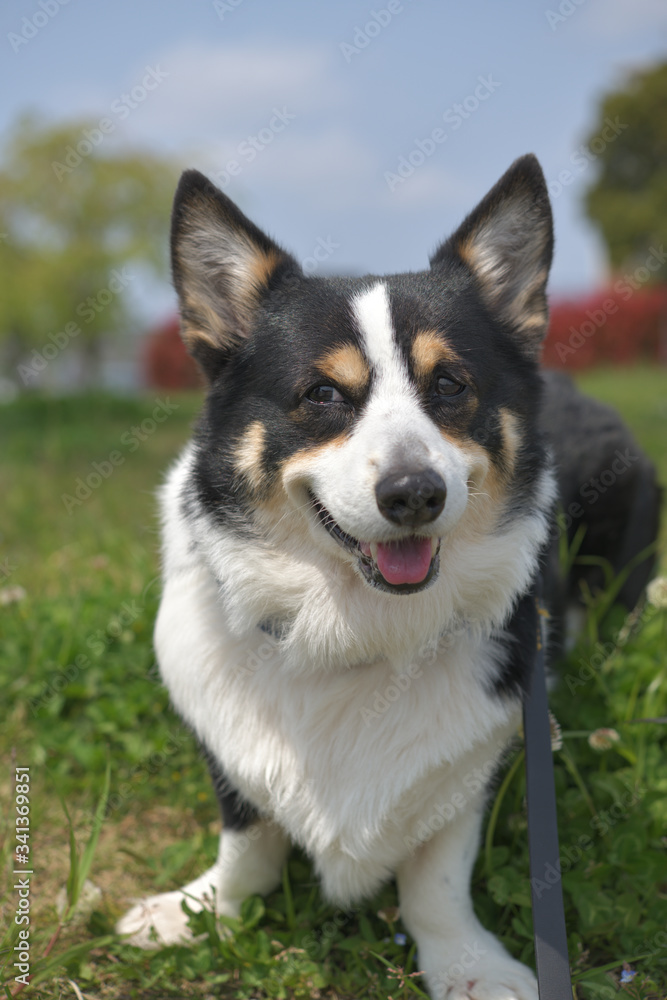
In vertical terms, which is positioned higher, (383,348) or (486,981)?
(383,348)

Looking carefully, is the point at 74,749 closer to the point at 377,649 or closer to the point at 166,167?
the point at 377,649

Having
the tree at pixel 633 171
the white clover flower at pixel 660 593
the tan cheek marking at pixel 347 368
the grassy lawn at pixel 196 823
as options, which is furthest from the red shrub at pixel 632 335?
the tan cheek marking at pixel 347 368

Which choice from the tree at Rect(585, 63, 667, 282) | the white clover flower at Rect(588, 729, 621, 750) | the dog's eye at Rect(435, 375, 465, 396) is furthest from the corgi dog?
the tree at Rect(585, 63, 667, 282)

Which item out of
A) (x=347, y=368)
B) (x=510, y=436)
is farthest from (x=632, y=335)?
(x=347, y=368)

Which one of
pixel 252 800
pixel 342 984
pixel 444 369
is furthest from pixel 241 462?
pixel 342 984

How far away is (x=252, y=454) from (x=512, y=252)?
1.02m

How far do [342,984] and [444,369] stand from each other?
67.0 inches

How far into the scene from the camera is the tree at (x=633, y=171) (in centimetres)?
3409

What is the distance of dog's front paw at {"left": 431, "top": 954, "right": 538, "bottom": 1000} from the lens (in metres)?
1.97

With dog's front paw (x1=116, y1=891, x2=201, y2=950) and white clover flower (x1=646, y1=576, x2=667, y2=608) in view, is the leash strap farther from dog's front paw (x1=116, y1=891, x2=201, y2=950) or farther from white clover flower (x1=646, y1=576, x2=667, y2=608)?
dog's front paw (x1=116, y1=891, x2=201, y2=950)

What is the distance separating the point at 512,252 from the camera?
2285mm

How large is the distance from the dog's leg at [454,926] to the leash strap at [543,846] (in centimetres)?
25

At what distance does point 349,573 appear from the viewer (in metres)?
2.02

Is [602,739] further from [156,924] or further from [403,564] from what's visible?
[156,924]
